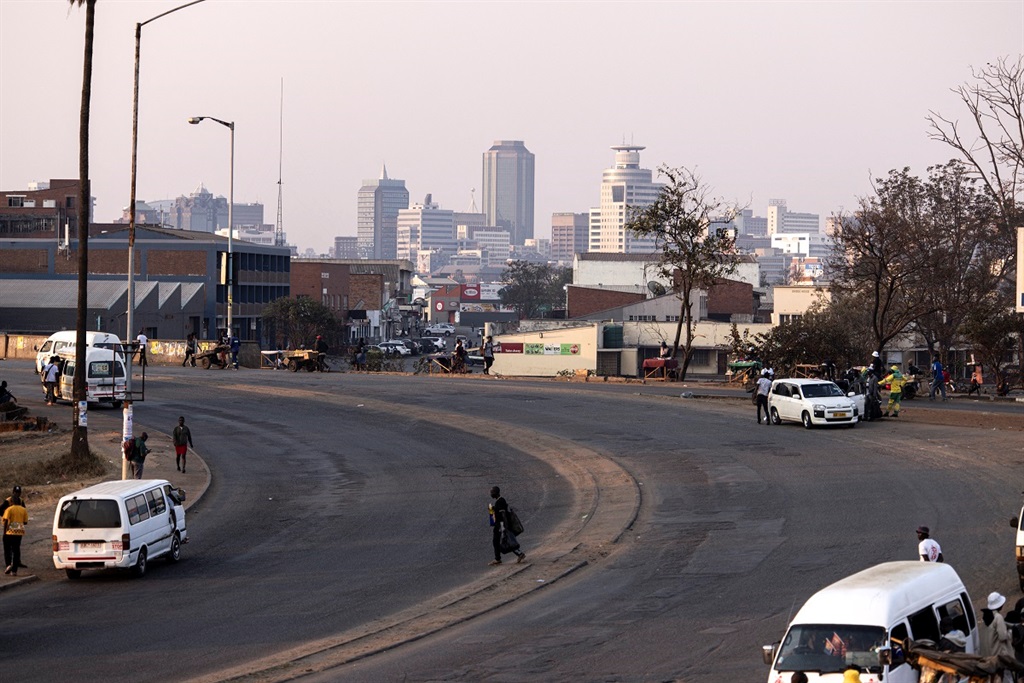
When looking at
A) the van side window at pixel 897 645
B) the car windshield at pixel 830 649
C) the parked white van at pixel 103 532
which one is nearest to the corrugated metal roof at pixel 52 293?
the parked white van at pixel 103 532

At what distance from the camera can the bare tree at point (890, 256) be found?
57862 millimetres

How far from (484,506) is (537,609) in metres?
9.64

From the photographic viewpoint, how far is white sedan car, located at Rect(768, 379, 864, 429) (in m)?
38.1

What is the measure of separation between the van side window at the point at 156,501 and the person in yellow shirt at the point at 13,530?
2239mm

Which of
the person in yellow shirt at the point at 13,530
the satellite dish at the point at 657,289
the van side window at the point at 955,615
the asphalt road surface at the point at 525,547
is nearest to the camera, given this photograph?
the van side window at the point at 955,615

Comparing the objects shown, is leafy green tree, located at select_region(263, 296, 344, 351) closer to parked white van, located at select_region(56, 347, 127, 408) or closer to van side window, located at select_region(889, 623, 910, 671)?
parked white van, located at select_region(56, 347, 127, 408)

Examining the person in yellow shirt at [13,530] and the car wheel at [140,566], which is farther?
the car wheel at [140,566]

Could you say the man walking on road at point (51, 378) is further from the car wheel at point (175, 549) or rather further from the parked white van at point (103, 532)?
the parked white van at point (103, 532)

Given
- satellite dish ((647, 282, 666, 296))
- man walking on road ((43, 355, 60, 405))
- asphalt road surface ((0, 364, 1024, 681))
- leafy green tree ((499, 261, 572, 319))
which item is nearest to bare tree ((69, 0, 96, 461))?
asphalt road surface ((0, 364, 1024, 681))

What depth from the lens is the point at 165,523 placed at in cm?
2409

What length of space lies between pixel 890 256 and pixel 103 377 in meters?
37.4

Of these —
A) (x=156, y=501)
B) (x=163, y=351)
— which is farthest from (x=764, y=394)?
(x=163, y=351)

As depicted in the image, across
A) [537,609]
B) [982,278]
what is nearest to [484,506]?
[537,609]

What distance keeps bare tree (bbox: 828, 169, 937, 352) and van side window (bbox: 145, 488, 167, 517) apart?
37681 millimetres
